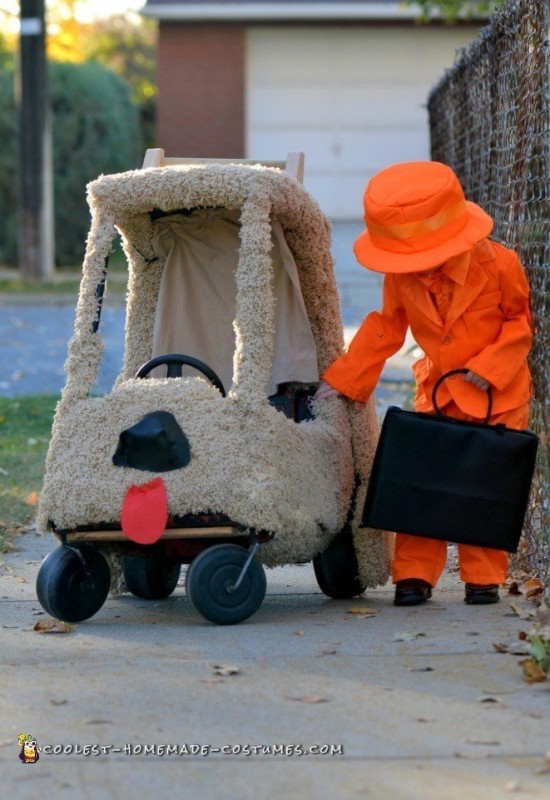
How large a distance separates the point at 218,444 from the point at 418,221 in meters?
1.03

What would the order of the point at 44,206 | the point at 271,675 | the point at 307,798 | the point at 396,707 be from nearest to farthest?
the point at 307,798
the point at 396,707
the point at 271,675
the point at 44,206

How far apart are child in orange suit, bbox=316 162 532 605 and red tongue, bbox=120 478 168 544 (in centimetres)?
94

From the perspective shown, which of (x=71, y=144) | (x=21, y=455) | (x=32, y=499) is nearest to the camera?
(x=32, y=499)

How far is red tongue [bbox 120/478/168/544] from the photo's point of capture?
14.5 feet

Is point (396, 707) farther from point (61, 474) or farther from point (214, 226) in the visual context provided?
point (214, 226)

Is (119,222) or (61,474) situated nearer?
(61,474)

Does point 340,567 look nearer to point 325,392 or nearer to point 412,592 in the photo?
point 412,592

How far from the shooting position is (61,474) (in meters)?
4.61

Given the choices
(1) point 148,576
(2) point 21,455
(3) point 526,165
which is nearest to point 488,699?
(1) point 148,576

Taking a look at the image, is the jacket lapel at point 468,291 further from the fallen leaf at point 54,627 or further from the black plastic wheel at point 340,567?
the fallen leaf at point 54,627

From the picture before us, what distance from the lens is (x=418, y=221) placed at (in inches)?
186

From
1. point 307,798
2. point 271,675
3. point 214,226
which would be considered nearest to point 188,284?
point 214,226

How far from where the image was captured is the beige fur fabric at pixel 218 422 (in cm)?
449

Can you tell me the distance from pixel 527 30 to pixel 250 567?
223 centimetres
